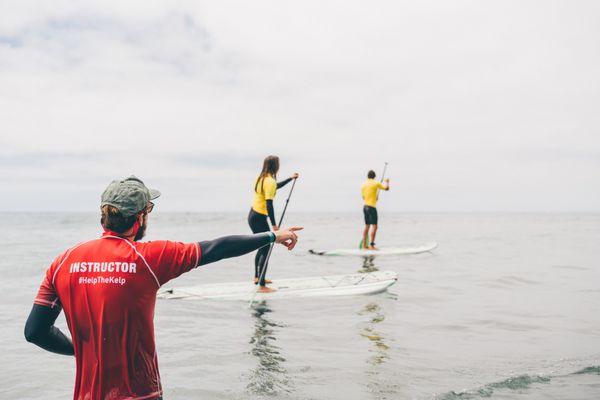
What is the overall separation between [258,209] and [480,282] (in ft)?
20.9

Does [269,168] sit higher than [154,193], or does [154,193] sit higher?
[269,168]

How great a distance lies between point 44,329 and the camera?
92.7 inches

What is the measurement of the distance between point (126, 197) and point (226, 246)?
569 millimetres

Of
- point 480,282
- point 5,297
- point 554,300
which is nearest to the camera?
point 554,300

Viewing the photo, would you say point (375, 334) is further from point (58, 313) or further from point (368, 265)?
point (368, 265)

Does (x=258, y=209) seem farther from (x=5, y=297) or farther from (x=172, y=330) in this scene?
(x=5, y=297)

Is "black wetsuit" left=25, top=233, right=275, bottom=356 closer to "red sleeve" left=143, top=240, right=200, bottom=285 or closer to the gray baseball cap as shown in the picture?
"red sleeve" left=143, top=240, right=200, bottom=285

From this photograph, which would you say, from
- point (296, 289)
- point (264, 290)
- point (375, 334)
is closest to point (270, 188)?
point (264, 290)

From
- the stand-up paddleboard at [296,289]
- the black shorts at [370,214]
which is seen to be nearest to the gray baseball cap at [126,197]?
the stand-up paddleboard at [296,289]

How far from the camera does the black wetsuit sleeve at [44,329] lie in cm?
231

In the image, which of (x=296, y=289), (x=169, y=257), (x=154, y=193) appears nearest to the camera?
(x=169, y=257)

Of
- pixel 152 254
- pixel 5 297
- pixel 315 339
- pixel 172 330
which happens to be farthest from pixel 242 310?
pixel 152 254

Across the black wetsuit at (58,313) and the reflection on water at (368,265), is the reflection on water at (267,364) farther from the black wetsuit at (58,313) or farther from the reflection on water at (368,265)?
the reflection on water at (368,265)

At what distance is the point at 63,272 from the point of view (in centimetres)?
223
